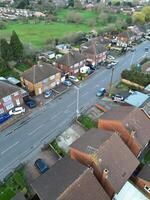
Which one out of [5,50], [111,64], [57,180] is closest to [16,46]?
[5,50]

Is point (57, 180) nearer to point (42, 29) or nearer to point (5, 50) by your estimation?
point (5, 50)

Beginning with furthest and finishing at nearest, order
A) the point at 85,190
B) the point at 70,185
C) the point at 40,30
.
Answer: the point at 40,30
the point at 85,190
the point at 70,185

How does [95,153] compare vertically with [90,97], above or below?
above

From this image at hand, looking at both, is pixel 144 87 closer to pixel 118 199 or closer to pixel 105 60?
pixel 105 60

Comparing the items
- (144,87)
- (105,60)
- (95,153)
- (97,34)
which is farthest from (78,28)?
(95,153)

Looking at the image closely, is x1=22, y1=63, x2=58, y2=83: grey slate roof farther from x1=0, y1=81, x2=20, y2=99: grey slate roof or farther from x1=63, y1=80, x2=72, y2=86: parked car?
x1=0, y1=81, x2=20, y2=99: grey slate roof

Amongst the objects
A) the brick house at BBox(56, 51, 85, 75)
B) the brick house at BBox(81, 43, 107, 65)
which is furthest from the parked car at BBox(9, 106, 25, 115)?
the brick house at BBox(81, 43, 107, 65)

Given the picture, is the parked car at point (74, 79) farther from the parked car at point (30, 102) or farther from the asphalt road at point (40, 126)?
the parked car at point (30, 102)

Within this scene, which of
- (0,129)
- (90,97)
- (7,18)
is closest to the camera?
(0,129)
